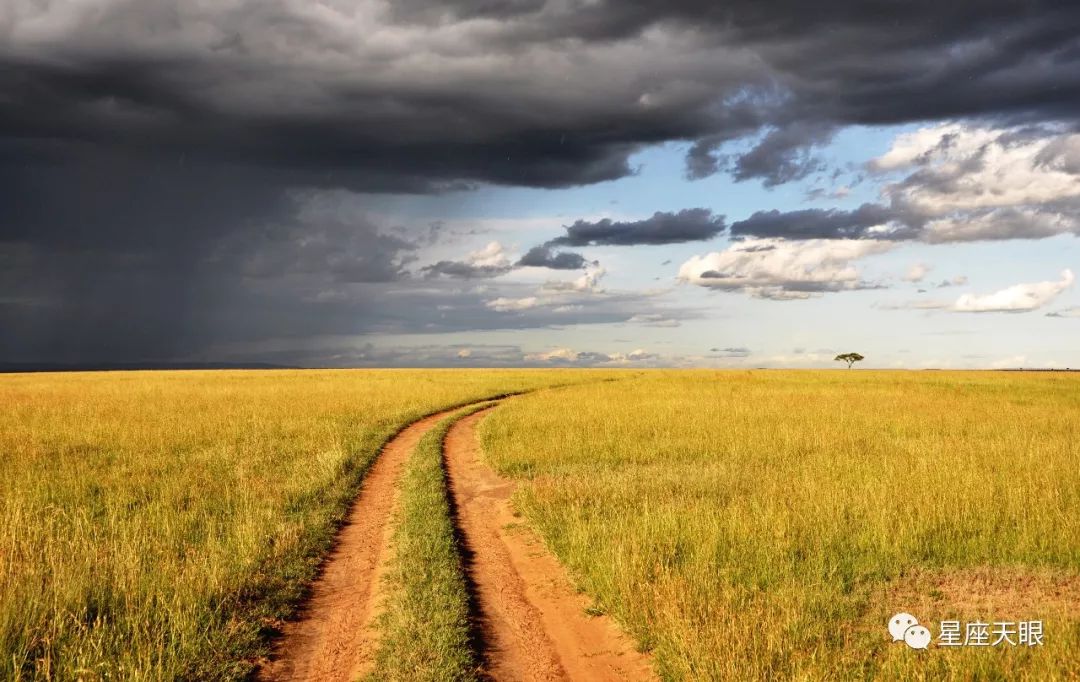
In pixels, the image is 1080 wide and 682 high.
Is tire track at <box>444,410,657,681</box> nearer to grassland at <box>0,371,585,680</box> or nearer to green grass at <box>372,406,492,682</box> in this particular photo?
green grass at <box>372,406,492,682</box>

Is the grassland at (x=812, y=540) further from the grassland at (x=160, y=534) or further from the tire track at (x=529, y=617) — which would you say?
the grassland at (x=160, y=534)

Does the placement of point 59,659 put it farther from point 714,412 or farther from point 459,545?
point 714,412

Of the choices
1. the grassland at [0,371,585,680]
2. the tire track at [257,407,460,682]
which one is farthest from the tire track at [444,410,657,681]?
the grassland at [0,371,585,680]

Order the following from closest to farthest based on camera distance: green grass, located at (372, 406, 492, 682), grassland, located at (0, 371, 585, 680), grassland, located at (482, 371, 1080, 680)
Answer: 1. green grass, located at (372, 406, 492, 682)
2. grassland, located at (482, 371, 1080, 680)
3. grassland, located at (0, 371, 585, 680)

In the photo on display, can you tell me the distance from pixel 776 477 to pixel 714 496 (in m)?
2.60

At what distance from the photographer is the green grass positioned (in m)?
6.46

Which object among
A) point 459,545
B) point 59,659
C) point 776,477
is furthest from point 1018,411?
point 59,659

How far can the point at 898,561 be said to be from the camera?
31.6 ft

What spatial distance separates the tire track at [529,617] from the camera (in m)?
6.76

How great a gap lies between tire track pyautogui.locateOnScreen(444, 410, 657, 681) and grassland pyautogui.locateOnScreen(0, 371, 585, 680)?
241 centimetres

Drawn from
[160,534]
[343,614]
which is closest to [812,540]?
[343,614]

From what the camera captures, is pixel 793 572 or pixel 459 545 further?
pixel 459 545

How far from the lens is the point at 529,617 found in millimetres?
8023

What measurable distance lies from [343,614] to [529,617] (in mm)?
2183
